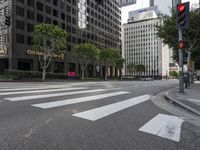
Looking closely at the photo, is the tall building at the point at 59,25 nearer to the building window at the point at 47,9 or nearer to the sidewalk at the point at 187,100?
the building window at the point at 47,9

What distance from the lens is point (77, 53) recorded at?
1740 inches

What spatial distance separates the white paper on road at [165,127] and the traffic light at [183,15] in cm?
774

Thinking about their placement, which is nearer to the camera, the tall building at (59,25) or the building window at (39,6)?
the tall building at (59,25)

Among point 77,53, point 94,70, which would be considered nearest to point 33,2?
point 77,53

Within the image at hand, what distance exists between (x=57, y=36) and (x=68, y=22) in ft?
81.5

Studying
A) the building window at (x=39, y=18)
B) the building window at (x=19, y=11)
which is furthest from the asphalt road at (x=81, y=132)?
the building window at (x=39, y=18)

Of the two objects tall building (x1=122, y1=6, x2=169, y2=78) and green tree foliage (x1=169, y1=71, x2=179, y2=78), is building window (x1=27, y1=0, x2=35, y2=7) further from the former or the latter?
green tree foliage (x1=169, y1=71, x2=179, y2=78)

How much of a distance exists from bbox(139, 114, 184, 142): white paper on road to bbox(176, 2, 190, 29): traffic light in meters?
7.74

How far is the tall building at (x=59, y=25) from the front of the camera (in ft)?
142

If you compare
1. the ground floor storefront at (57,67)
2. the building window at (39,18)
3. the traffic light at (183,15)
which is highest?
the building window at (39,18)

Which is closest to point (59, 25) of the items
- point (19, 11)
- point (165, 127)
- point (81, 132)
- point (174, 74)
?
point (19, 11)

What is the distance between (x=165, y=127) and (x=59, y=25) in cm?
5265

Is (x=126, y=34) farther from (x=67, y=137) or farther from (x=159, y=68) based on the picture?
(x=67, y=137)

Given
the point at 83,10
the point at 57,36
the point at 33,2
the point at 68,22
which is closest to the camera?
the point at 57,36
